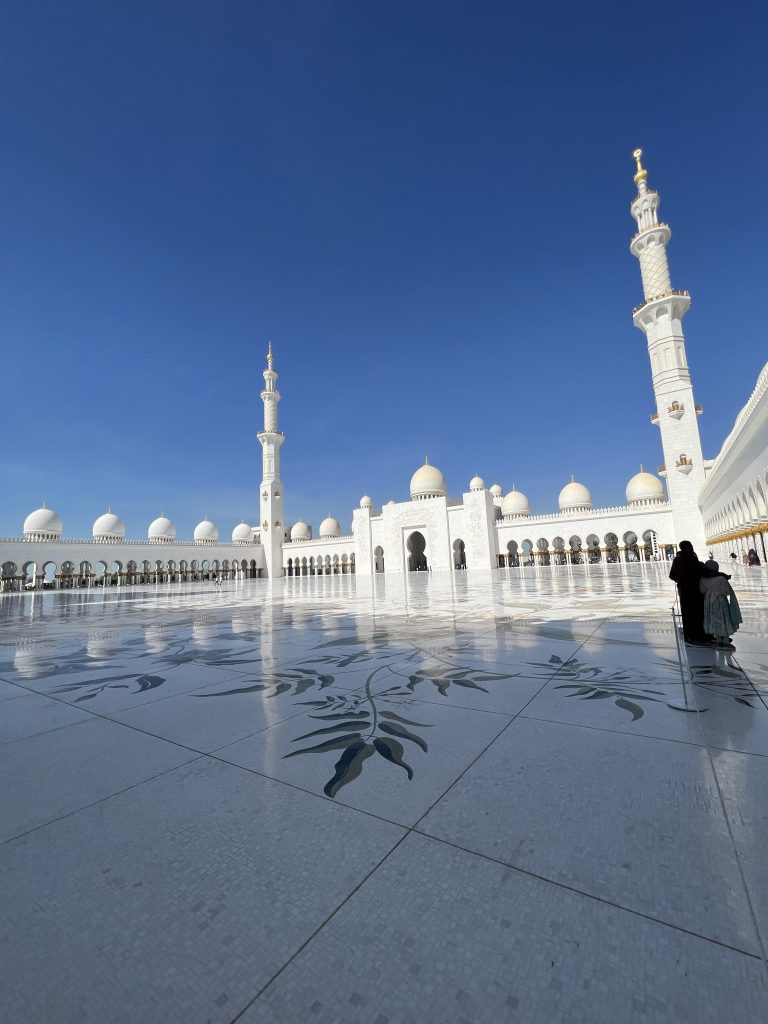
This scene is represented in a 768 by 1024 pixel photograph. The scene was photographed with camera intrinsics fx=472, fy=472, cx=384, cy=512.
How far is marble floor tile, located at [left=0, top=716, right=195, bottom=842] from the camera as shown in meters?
1.48

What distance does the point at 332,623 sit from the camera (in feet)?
19.3

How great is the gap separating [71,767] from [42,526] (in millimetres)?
37822

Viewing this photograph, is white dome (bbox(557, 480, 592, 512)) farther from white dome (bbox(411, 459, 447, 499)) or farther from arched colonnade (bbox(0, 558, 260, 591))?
arched colonnade (bbox(0, 558, 260, 591))

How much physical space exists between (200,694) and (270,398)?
120 feet

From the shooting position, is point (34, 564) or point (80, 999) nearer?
point (80, 999)

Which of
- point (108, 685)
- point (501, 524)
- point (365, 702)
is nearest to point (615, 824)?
point (365, 702)

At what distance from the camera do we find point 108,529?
3612 cm

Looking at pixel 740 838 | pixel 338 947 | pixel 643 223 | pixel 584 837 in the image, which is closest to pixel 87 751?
pixel 338 947

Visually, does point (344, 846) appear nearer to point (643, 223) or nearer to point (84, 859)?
point (84, 859)

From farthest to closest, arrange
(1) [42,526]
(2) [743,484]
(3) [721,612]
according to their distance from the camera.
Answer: (1) [42,526], (2) [743,484], (3) [721,612]

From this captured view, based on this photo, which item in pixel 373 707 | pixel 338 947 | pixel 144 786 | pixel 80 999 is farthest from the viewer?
pixel 373 707

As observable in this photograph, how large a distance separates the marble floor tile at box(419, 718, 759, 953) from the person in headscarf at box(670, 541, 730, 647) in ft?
7.40

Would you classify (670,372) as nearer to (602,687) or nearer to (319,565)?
(602,687)

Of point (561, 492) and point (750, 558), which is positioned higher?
point (561, 492)
